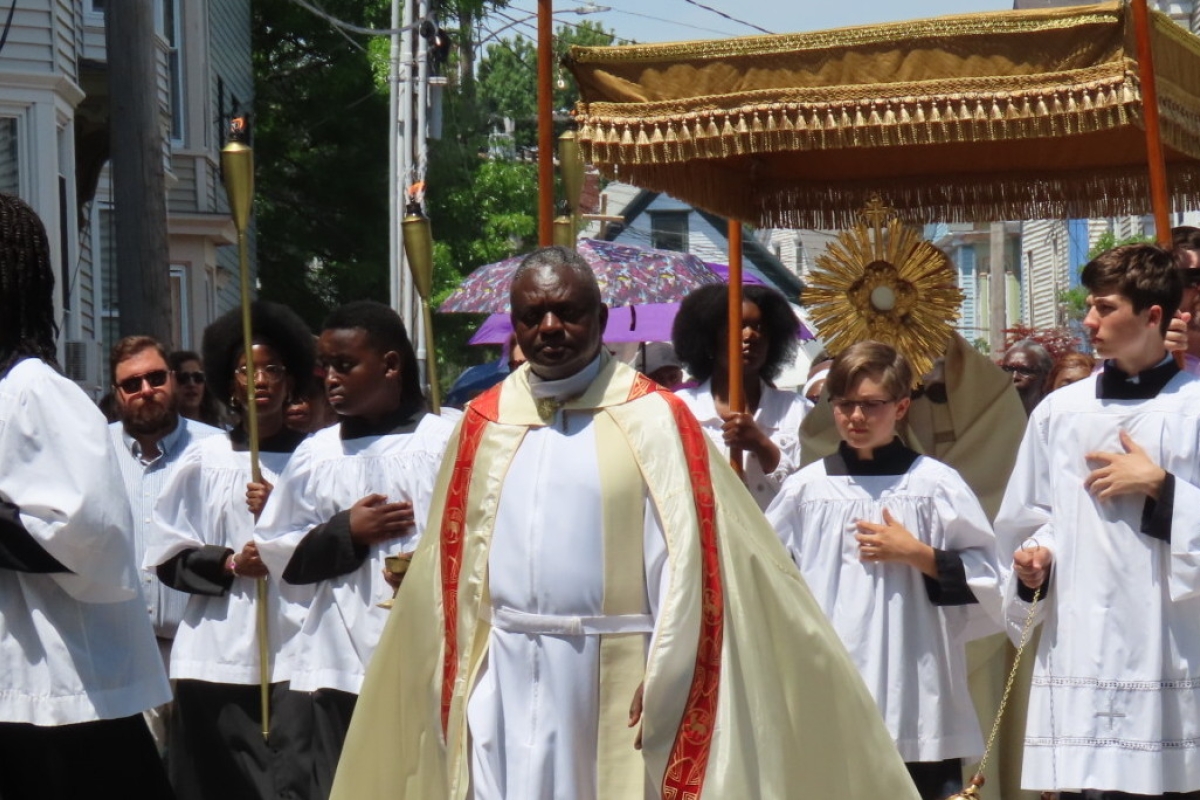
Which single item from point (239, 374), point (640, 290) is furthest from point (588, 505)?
point (640, 290)

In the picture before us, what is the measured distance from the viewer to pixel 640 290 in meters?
14.9

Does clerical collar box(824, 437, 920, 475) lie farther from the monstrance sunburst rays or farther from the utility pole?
the utility pole

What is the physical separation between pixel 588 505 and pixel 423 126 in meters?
23.7

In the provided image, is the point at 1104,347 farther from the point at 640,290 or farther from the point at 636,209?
the point at 636,209

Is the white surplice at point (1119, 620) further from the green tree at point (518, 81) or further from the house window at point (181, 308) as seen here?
the green tree at point (518, 81)

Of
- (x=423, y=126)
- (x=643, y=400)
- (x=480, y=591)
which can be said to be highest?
(x=423, y=126)

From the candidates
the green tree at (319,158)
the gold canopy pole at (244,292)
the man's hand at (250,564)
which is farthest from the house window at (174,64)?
the man's hand at (250,564)

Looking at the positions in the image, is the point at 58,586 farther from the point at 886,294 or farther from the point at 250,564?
the point at 886,294

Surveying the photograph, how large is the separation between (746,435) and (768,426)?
70cm

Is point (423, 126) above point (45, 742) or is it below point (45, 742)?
above

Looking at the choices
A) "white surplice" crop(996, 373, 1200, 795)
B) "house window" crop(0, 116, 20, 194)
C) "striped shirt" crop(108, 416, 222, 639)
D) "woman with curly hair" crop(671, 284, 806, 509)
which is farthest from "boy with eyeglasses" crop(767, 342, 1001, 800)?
"house window" crop(0, 116, 20, 194)

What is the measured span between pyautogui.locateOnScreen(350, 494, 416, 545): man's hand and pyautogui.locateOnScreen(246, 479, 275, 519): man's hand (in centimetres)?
63

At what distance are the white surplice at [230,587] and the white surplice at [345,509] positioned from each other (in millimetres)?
269

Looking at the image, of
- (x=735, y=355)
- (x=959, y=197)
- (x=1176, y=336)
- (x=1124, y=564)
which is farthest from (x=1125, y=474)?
(x=959, y=197)
